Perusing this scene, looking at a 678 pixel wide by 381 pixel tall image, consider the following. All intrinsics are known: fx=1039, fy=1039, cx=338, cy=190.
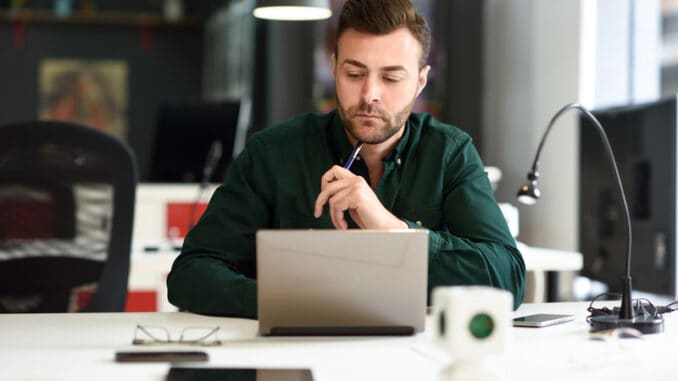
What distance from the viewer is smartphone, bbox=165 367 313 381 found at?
1235mm

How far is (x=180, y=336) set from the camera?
1.55m

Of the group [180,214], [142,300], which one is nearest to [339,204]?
[142,300]

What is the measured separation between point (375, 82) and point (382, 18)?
144 mm

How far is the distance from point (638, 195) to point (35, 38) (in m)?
6.70

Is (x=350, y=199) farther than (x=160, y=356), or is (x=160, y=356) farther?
(x=350, y=199)

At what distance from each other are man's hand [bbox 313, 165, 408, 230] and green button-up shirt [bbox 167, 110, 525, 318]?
4.6 inches

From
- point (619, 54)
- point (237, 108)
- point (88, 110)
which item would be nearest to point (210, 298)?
point (237, 108)

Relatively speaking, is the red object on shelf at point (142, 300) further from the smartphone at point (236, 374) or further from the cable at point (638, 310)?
the smartphone at point (236, 374)

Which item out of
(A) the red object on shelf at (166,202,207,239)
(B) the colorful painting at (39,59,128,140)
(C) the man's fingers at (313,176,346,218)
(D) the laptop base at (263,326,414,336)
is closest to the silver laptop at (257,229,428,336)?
(D) the laptop base at (263,326,414,336)

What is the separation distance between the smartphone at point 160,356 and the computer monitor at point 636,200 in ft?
5.06

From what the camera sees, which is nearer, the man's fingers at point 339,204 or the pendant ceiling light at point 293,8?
the man's fingers at point 339,204

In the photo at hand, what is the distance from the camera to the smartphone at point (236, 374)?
1235 mm

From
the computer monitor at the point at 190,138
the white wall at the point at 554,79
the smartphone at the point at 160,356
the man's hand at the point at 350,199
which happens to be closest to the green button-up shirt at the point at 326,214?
the man's hand at the point at 350,199

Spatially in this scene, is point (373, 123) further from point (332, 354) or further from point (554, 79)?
point (554, 79)
